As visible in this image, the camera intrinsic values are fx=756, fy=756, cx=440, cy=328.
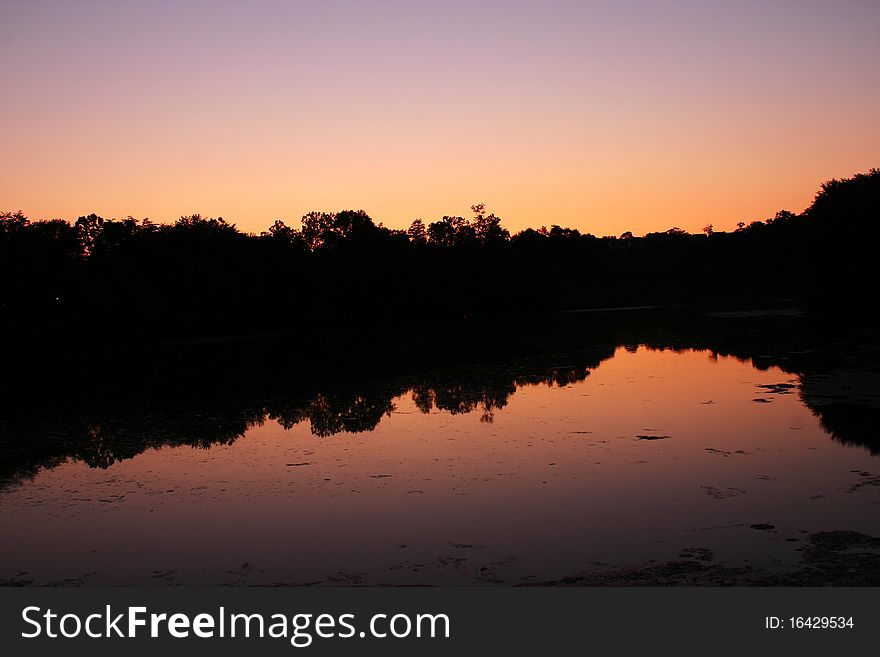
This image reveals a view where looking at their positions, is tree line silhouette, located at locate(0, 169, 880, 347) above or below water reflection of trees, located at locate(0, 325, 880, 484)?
above

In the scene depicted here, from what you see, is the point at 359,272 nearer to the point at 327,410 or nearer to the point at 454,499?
the point at 327,410

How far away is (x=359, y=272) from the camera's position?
72250 millimetres

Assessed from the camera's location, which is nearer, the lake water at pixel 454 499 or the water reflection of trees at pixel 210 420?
the lake water at pixel 454 499

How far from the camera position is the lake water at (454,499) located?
24.9 ft

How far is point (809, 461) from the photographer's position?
11133 millimetres

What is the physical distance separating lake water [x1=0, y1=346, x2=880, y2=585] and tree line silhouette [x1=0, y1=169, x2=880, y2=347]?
100ft

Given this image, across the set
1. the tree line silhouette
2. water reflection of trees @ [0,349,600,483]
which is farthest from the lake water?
the tree line silhouette

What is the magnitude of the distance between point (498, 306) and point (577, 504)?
7185cm

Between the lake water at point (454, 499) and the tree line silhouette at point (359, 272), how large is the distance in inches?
1202

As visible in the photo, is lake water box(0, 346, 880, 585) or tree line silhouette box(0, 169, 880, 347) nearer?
lake water box(0, 346, 880, 585)

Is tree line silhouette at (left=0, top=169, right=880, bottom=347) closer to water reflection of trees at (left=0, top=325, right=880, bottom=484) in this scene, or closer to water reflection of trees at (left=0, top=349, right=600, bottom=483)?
water reflection of trees at (left=0, top=325, right=880, bottom=484)

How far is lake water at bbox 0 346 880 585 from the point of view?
7578 millimetres

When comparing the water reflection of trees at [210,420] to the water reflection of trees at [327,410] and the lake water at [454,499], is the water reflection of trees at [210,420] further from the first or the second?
the lake water at [454,499]

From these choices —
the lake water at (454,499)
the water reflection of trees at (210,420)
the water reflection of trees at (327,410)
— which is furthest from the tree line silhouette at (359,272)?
the lake water at (454,499)
